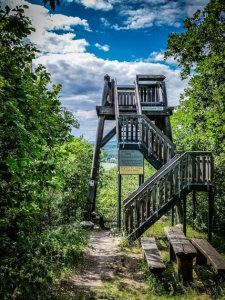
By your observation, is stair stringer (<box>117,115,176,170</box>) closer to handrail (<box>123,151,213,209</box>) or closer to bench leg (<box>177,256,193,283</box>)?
handrail (<box>123,151,213,209</box>)

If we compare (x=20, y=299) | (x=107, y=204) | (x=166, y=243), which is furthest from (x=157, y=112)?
(x=107, y=204)

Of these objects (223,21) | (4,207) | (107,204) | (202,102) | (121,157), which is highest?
(223,21)

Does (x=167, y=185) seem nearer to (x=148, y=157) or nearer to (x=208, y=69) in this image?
(x=148, y=157)

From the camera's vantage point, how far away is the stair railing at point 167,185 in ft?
26.1

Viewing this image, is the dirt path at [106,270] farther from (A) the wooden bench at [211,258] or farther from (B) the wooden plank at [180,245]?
(A) the wooden bench at [211,258]

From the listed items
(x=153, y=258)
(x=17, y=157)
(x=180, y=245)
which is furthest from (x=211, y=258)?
(x=17, y=157)

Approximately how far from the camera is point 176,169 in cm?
833

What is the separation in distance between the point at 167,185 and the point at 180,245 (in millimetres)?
2878

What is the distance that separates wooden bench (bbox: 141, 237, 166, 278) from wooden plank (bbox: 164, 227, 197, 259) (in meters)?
0.40

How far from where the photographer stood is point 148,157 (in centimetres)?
962

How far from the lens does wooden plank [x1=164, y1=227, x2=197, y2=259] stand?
513 cm

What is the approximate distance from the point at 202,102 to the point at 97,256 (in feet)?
21.1

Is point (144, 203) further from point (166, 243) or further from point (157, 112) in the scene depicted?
point (157, 112)

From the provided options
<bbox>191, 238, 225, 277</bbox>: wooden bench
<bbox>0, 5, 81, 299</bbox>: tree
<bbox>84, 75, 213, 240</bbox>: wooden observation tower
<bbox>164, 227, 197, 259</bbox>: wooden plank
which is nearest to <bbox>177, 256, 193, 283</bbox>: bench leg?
<bbox>164, 227, 197, 259</bbox>: wooden plank
